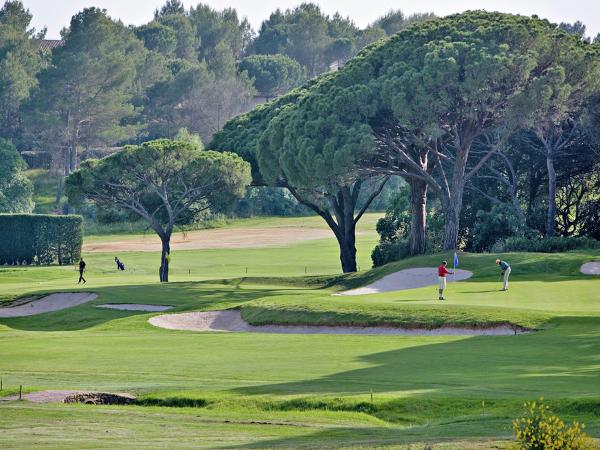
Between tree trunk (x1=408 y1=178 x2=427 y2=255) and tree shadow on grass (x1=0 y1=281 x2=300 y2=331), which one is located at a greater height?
tree trunk (x1=408 y1=178 x2=427 y2=255)

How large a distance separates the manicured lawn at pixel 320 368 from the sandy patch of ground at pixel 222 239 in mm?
39694

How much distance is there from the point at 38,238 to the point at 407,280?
34.0 meters

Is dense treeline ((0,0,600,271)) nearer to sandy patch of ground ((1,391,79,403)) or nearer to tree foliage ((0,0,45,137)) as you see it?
sandy patch of ground ((1,391,79,403))

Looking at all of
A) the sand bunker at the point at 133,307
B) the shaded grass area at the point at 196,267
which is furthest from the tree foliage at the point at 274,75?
the sand bunker at the point at 133,307

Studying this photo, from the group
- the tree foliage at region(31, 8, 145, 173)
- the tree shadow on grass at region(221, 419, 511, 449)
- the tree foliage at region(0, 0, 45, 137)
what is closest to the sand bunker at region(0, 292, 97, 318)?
the tree shadow on grass at region(221, 419, 511, 449)

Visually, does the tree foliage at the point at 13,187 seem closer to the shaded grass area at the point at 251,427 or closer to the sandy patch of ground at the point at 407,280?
the sandy patch of ground at the point at 407,280

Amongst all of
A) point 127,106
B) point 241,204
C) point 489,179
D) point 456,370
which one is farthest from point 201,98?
point 456,370

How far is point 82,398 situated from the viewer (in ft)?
96.5

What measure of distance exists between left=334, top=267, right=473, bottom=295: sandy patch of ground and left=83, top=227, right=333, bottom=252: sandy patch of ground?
3882cm

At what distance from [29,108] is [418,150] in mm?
86244

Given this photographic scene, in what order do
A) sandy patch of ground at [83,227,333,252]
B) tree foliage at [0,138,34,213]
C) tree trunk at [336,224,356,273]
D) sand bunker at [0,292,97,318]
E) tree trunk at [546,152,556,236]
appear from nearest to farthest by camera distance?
sand bunker at [0,292,97,318]
tree trunk at [546,152,556,236]
tree trunk at [336,224,356,273]
sandy patch of ground at [83,227,333,252]
tree foliage at [0,138,34,213]

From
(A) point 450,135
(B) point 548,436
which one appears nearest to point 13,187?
(A) point 450,135

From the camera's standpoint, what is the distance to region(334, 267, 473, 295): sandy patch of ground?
58.4 metres

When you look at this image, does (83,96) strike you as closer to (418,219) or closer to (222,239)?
(222,239)
